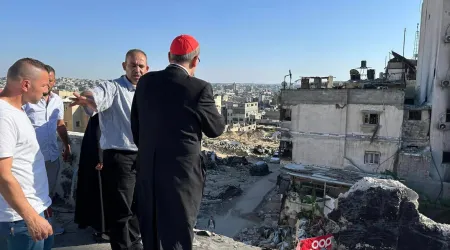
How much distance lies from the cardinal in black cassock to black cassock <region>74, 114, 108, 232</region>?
1244mm

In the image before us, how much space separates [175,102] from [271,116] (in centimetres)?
6650

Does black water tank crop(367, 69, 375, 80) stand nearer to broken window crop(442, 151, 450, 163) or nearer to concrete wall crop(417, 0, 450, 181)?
concrete wall crop(417, 0, 450, 181)

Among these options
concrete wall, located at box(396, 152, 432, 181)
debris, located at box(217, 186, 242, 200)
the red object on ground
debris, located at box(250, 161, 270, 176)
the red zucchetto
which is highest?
the red zucchetto

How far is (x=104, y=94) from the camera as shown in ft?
9.85

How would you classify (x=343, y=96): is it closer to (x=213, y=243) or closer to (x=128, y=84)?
(x=213, y=243)

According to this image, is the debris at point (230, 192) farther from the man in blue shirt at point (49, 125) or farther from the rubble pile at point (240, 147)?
the man in blue shirt at point (49, 125)

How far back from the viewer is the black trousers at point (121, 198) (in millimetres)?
3084

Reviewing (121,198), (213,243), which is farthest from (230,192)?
(121,198)

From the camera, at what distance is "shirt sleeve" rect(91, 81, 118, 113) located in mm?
Result: 2924

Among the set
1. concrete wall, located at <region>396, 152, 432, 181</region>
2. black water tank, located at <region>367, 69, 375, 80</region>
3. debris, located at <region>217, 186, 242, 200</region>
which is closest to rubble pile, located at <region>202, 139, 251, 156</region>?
black water tank, located at <region>367, 69, 375, 80</region>

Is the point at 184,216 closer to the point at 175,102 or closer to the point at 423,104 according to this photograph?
the point at 175,102

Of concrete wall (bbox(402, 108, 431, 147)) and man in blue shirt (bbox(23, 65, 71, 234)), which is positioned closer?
man in blue shirt (bbox(23, 65, 71, 234))

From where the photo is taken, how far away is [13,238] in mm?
2283

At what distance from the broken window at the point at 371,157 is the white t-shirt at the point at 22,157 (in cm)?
2043
